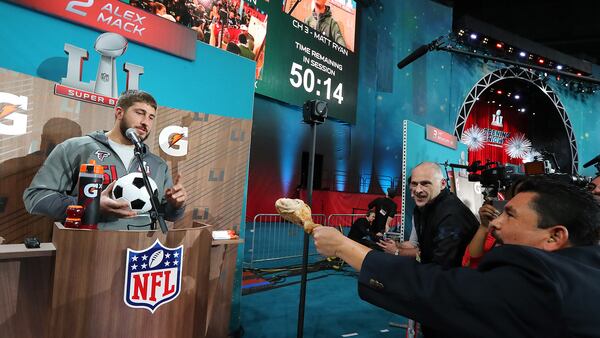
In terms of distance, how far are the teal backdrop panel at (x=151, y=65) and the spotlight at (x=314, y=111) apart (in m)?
0.81

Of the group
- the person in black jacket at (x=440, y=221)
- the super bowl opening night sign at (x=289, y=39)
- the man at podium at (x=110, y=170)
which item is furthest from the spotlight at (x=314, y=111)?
the super bowl opening night sign at (x=289, y=39)

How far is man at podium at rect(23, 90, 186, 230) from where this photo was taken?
2258mm

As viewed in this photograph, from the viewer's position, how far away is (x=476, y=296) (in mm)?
779

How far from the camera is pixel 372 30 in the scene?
36.7 feet

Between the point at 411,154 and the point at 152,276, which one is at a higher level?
the point at 411,154

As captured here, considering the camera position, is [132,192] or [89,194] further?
[132,192]

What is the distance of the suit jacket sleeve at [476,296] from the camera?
2.37 ft

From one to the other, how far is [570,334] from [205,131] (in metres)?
2.91

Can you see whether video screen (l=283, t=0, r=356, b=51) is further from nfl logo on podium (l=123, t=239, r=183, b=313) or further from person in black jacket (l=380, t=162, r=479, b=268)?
nfl logo on podium (l=123, t=239, r=183, b=313)

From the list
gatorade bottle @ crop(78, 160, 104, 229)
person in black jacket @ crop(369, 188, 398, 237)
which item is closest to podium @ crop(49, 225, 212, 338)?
gatorade bottle @ crop(78, 160, 104, 229)

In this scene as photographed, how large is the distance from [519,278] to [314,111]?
248 centimetres

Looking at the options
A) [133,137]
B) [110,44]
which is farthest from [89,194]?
[110,44]

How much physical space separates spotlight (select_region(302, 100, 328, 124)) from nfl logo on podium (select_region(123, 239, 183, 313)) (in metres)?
1.57

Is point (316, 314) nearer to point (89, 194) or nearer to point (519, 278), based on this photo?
point (89, 194)
